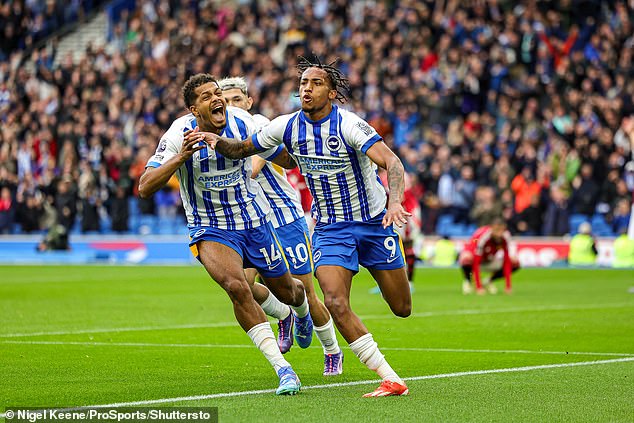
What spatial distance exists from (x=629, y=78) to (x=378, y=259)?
19.8 metres

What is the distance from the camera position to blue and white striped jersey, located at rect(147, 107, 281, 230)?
8.87 m

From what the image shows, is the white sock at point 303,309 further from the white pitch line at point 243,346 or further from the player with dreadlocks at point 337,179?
the white pitch line at point 243,346

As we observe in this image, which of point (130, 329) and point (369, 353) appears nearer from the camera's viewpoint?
point (369, 353)

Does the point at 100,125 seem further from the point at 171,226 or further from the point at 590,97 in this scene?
the point at 590,97

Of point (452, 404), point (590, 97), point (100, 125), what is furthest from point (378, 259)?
point (100, 125)

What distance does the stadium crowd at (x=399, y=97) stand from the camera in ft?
86.5

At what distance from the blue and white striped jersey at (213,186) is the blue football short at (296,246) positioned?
154cm

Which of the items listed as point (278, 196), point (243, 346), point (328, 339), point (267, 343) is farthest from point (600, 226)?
point (267, 343)

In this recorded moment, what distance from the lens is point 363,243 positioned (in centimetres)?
887

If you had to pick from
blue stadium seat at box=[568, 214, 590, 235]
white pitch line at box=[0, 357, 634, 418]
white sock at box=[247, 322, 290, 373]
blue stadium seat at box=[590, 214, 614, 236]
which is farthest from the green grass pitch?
blue stadium seat at box=[590, 214, 614, 236]

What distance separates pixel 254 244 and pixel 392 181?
4.23ft

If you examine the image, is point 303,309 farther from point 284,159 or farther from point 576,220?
point 576,220

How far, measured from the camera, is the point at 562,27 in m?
29.6

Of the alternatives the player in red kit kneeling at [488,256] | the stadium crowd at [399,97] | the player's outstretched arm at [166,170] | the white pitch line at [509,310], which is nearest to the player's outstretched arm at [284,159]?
the player's outstretched arm at [166,170]
